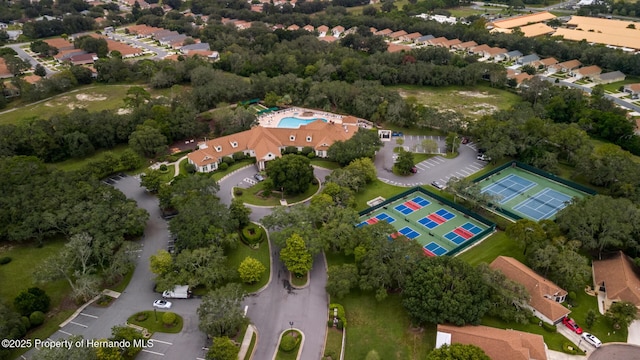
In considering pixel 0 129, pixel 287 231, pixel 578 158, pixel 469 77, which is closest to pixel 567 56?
pixel 469 77

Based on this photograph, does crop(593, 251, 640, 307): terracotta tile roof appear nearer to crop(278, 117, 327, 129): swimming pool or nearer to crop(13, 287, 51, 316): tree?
crop(278, 117, 327, 129): swimming pool

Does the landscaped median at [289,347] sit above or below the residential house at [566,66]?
below

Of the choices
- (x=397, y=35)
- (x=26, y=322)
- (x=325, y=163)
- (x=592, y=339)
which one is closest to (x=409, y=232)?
(x=592, y=339)

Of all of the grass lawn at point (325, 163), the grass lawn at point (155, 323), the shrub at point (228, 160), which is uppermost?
the shrub at point (228, 160)

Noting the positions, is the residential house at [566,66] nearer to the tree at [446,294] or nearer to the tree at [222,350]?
the tree at [446,294]

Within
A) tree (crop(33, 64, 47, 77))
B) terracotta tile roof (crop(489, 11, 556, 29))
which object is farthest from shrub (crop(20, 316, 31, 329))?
terracotta tile roof (crop(489, 11, 556, 29))

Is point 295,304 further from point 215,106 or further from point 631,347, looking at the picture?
point 215,106

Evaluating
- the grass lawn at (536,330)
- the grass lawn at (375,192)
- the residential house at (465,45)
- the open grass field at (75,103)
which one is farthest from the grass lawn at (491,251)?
the residential house at (465,45)
